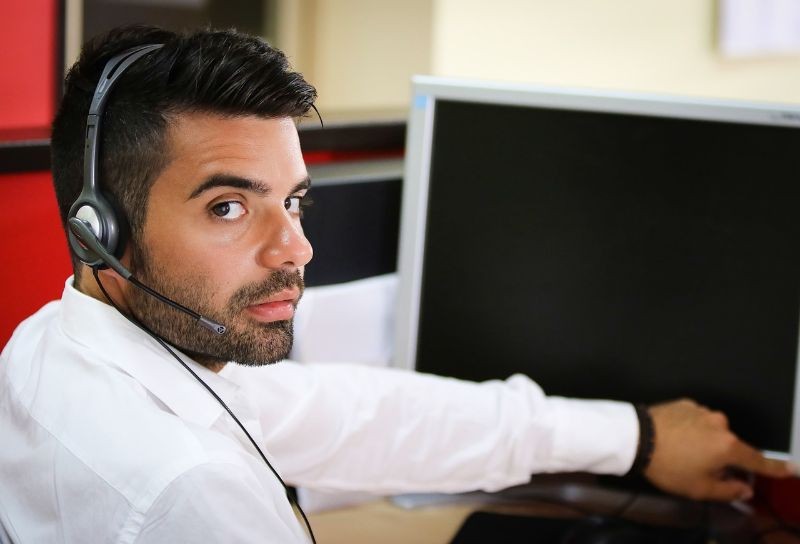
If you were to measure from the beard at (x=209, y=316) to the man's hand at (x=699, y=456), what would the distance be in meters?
0.51

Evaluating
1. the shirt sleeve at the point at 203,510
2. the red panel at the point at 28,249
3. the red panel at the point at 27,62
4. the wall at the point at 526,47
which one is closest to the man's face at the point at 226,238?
the shirt sleeve at the point at 203,510

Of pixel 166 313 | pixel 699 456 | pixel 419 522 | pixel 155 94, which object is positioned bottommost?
pixel 419 522

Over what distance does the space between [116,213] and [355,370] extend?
45 cm

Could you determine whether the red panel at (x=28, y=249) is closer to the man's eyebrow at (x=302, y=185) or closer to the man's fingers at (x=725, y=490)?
the man's eyebrow at (x=302, y=185)

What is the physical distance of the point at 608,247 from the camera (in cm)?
105

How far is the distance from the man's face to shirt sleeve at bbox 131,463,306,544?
11 cm

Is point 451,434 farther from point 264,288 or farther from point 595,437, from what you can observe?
point 264,288

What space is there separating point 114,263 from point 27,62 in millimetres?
983

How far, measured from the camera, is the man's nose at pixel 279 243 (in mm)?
666

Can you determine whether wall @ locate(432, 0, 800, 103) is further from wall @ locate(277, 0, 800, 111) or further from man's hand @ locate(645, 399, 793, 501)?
man's hand @ locate(645, 399, 793, 501)

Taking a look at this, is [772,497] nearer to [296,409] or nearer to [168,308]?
[296,409]

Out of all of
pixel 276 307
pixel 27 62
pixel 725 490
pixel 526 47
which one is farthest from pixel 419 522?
pixel 526 47

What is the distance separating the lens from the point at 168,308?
663 mm

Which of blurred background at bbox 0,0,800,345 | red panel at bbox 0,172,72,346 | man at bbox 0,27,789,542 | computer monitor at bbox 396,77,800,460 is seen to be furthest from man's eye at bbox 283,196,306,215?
blurred background at bbox 0,0,800,345
